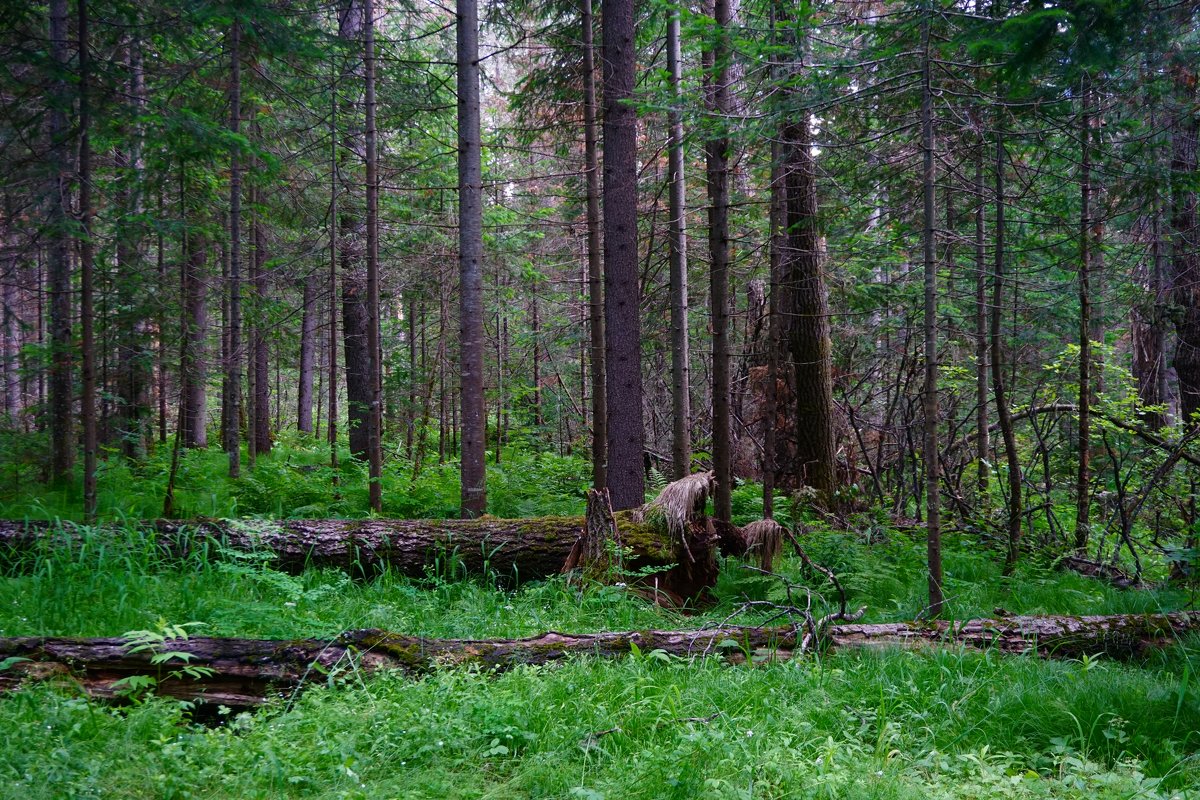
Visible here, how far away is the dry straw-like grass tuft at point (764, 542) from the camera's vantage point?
7.58 metres

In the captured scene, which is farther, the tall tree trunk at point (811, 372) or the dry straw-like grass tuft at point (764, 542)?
the tall tree trunk at point (811, 372)

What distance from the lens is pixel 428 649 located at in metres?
4.54

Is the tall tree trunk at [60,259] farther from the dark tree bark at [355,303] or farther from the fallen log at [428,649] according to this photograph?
the fallen log at [428,649]

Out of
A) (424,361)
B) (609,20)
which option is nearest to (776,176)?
(609,20)

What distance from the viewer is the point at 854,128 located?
8.70 m

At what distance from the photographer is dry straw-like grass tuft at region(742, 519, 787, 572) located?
7.58m

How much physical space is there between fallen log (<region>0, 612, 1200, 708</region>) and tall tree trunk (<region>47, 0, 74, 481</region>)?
567cm

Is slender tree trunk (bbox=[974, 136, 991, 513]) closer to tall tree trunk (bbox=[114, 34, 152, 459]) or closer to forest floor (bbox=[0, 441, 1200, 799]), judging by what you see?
forest floor (bbox=[0, 441, 1200, 799])

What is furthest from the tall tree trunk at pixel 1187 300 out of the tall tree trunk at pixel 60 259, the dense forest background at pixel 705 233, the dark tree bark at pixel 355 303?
the dark tree bark at pixel 355 303

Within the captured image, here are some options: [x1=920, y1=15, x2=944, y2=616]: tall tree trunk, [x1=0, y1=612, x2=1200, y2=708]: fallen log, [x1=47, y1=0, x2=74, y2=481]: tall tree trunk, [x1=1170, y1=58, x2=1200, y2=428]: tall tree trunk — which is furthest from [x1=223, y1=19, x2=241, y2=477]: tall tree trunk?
[x1=1170, y1=58, x2=1200, y2=428]: tall tree trunk

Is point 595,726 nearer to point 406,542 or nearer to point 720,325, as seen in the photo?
point 406,542

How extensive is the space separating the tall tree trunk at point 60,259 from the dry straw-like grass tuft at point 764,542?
805 cm

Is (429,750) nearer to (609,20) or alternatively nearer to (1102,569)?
(1102,569)

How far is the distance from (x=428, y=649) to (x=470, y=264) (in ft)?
20.6
